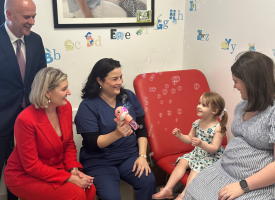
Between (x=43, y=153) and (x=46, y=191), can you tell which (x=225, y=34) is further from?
(x=46, y=191)

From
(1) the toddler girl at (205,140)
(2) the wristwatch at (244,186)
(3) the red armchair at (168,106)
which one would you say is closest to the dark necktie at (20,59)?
(3) the red armchair at (168,106)

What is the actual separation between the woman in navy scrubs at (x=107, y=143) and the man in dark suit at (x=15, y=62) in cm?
39

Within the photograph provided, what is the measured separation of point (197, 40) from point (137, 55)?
557mm

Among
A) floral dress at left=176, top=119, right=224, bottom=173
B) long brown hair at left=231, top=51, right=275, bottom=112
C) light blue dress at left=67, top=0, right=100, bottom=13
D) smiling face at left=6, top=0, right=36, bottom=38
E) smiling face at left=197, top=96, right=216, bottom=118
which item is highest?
light blue dress at left=67, top=0, right=100, bottom=13

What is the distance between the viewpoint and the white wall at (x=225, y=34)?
5.92ft

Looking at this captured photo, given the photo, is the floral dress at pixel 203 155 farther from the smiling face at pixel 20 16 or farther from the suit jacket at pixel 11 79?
the smiling face at pixel 20 16

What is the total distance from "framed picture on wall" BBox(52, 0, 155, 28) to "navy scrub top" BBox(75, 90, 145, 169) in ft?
2.36

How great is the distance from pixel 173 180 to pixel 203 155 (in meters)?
0.25

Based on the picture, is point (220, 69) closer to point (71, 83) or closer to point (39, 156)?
point (71, 83)

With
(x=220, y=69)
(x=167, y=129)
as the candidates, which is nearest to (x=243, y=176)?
(x=167, y=129)

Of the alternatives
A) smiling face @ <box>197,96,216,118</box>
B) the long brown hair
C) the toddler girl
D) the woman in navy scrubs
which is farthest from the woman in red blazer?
the long brown hair

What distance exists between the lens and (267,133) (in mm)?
1261

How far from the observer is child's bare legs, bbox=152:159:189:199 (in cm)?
173

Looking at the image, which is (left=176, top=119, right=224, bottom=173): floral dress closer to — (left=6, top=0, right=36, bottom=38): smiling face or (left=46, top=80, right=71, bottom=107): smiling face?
(left=46, top=80, right=71, bottom=107): smiling face
